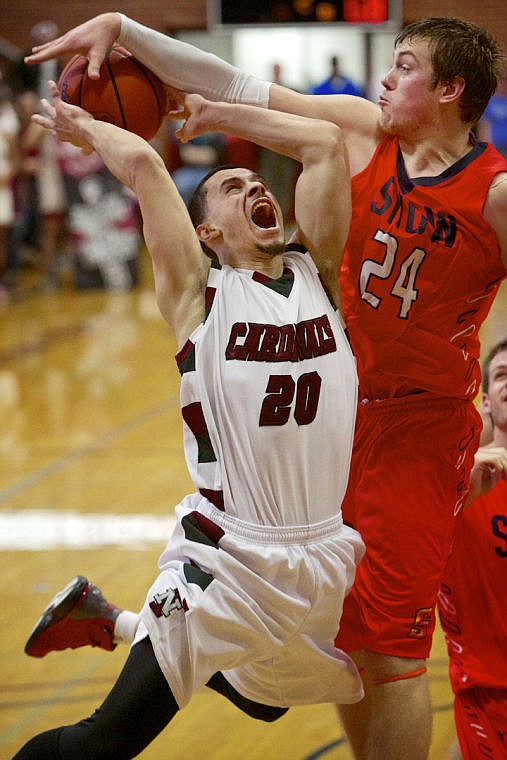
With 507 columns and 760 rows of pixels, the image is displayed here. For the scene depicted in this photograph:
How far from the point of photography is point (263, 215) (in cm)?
293

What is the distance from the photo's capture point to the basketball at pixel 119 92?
10.4ft

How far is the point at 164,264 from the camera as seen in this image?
9.21ft

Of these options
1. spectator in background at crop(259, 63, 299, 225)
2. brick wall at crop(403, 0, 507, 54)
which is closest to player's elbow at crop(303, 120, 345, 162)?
spectator in background at crop(259, 63, 299, 225)

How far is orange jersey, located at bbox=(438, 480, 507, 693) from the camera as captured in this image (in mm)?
3439

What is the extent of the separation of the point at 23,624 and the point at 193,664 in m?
2.21

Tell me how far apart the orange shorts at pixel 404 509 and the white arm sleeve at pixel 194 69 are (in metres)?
0.96

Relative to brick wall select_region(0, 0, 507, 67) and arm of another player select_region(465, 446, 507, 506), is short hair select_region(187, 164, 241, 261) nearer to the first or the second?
arm of another player select_region(465, 446, 507, 506)

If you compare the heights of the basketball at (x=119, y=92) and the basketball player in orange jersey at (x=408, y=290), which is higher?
the basketball at (x=119, y=92)

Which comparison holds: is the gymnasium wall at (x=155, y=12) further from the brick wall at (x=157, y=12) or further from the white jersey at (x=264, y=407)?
the white jersey at (x=264, y=407)

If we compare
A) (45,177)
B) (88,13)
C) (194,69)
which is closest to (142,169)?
(194,69)

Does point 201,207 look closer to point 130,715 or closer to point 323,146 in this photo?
point 323,146

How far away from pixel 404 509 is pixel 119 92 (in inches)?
55.2

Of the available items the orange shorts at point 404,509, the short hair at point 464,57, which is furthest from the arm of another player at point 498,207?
the orange shorts at point 404,509

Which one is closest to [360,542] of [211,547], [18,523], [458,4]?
[211,547]
